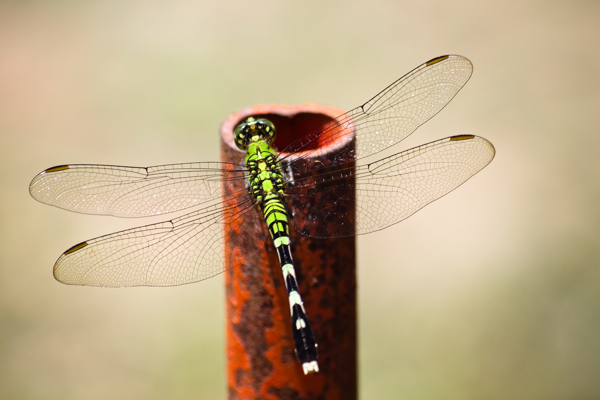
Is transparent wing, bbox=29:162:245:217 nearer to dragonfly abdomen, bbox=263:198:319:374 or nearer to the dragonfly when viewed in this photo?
the dragonfly

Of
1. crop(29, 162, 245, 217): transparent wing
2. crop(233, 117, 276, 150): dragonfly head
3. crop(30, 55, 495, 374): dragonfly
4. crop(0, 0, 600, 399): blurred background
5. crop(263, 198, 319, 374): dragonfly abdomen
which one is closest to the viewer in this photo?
crop(263, 198, 319, 374): dragonfly abdomen

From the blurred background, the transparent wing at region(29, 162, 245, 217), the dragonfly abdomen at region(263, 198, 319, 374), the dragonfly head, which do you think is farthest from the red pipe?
the blurred background

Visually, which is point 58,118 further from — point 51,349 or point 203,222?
point 203,222

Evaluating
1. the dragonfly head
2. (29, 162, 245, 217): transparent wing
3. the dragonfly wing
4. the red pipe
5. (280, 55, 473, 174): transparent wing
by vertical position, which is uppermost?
(280, 55, 473, 174): transparent wing


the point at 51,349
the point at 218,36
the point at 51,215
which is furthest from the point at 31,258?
the point at 218,36

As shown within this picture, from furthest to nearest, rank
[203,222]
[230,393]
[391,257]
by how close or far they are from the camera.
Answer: [391,257]
[203,222]
[230,393]

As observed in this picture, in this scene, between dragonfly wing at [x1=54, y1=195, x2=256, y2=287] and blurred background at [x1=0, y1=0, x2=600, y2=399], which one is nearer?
dragonfly wing at [x1=54, y1=195, x2=256, y2=287]

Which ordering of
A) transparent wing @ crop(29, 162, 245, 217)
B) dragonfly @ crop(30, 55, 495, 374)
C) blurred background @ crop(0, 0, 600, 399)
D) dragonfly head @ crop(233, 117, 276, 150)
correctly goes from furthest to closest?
blurred background @ crop(0, 0, 600, 399)
transparent wing @ crop(29, 162, 245, 217)
dragonfly head @ crop(233, 117, 276, 150)
dragonfly @ crop(30, 55, 495, 374)
